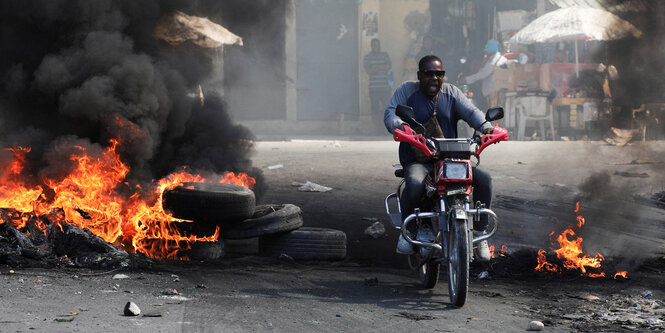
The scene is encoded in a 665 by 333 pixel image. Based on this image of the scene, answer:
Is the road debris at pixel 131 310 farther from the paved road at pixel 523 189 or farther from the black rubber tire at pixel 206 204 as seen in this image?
the paved road at pixel 523 189

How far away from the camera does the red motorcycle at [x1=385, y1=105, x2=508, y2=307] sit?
4.71 m

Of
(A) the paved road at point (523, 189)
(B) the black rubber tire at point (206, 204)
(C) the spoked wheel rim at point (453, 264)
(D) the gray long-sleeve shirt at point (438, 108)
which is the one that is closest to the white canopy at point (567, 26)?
(A) the paved road at point (523, 189)

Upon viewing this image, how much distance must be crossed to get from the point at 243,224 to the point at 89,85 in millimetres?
2768

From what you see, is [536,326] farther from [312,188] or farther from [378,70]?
[378,70]

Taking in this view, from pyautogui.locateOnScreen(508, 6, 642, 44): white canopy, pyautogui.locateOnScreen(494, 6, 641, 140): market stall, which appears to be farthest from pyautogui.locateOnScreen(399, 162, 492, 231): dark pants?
pyautogui.locateOnScreen(494, 6, 641, 140): market stall

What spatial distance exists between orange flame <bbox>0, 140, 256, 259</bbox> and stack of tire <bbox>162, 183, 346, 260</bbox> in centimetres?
13

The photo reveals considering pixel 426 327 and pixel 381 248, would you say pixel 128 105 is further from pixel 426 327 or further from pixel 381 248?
pixel 426 327

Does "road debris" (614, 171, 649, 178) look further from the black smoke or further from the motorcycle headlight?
the motorcycle headlight

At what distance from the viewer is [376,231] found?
7855 mm

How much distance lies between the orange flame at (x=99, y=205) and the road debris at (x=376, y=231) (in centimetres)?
177

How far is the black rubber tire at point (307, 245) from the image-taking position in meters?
6.78

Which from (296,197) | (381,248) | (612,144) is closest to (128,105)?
(296,197)

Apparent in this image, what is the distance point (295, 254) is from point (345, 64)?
22.7 m

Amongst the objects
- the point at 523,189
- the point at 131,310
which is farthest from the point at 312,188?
the point at 131,310
